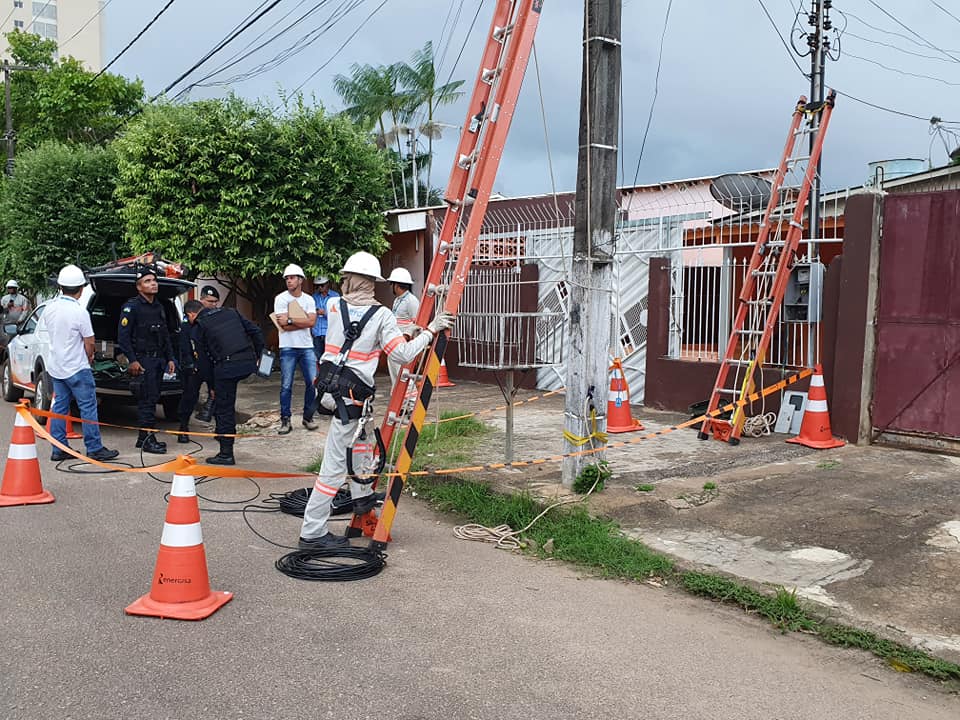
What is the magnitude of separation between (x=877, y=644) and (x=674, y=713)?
1499 millimetres

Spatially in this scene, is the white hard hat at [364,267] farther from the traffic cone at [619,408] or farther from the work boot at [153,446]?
the traffic cone at [619,408]

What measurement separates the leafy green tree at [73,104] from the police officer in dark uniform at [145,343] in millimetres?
17385

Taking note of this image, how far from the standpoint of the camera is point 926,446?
880cm

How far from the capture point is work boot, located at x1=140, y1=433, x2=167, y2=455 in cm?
944

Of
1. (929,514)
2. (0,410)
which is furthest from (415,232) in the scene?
(929,514)

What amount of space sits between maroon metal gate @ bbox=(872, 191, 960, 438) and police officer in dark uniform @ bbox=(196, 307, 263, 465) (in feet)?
22.1

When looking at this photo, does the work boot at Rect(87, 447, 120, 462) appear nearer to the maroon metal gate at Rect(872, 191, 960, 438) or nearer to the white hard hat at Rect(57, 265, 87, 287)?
the white hard hat at Rect(57, 265, 87, 287)

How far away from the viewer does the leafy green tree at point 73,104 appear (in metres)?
26.7

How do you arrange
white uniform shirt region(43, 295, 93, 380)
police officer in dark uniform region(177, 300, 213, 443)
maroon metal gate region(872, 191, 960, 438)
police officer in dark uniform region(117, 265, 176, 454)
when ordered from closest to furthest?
maroon metal gate region(872, 191, 960, 438), white uniform shirt region(43, 295, 93, 380), police officer in dark uniform region(117, 265, 176, 454), police officer in dark uniform region(177, 300, 213, 443)

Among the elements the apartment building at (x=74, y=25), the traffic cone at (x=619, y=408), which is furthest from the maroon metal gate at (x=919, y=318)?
the apartment building at (x=74, y=25)

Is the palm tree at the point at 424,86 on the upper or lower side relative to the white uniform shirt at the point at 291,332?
upper

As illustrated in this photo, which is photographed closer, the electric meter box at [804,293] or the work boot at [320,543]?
the work boot at [320,543]

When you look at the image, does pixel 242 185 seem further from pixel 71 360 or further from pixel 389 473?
pixel 389 473

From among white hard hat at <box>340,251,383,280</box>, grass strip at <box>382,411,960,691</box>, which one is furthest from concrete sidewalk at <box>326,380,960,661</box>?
white hard hat at <box>340,251,383,280</box>
